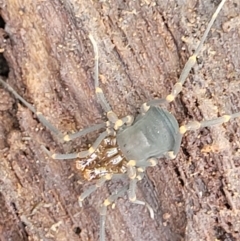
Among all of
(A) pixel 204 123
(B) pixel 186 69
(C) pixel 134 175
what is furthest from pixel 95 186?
(B) pixel 186 69

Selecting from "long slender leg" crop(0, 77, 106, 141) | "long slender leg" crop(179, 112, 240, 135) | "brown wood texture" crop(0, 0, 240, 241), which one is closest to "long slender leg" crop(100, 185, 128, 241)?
"brown wood texture" crop(0, 0, 240, 241)

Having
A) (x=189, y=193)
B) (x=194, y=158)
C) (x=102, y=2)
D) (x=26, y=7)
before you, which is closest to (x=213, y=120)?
(x=194, y=158)

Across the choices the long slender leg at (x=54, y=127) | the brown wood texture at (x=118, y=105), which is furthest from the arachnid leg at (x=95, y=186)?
the long slender leg at (x=54, y=127)

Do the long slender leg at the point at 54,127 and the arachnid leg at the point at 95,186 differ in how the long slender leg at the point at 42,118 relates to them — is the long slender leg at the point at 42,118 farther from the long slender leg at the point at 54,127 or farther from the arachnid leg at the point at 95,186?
the arachnid leg at the point at 95,186

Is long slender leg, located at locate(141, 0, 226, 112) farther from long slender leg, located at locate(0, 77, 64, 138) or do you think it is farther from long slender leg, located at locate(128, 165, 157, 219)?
long slender leg, located at locate(0, 77, 64, 138)

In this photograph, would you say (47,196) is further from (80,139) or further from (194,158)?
(194,158)

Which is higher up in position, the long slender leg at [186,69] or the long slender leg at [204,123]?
the long slender leg at [186,69]

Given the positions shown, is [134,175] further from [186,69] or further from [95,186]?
[186,69]

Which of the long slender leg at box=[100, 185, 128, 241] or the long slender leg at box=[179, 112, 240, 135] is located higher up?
the long slender leg at box=[179, 112, 240, 135]

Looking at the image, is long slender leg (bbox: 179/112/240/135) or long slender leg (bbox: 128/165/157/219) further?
long slender leg (bbox: 128/165/157/219)
